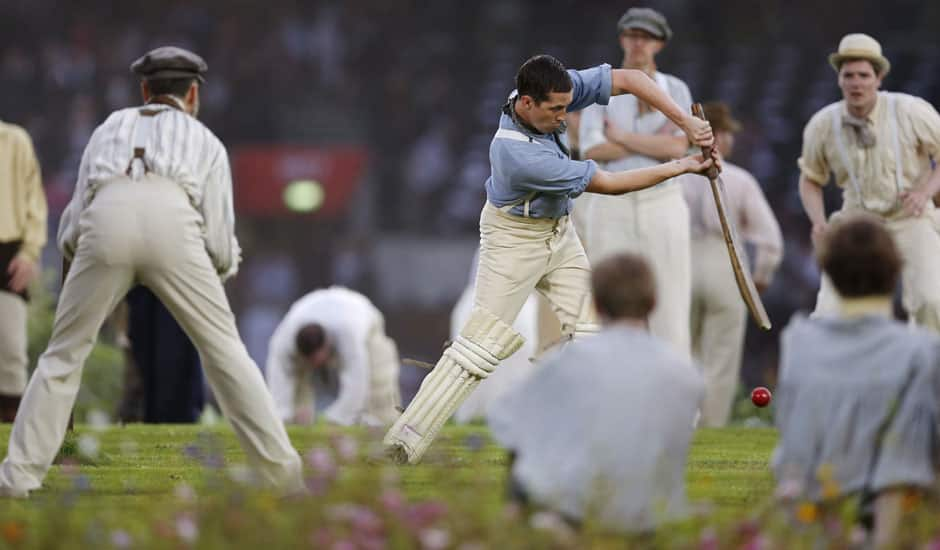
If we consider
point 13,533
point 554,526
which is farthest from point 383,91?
point 554,526

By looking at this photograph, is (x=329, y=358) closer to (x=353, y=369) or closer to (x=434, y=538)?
(x=353, y=369)

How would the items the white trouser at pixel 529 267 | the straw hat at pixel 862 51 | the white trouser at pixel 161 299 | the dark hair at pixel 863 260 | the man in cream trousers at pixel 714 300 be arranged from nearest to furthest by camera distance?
the dark hair at pixel 863 260 → the white trouser at pixel 161 299 → the white trouser at pixel 529 267 → the straw hat at pixel 862 51 → the man in cream trousers at pixel 714 300

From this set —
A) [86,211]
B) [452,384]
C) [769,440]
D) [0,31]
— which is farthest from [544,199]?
[0,31]

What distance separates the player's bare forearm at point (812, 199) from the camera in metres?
10.3

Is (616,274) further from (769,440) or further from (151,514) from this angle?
(769,440)

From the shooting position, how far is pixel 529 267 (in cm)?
845

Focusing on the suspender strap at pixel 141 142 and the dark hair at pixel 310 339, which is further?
the dark hair at pixel 310 339

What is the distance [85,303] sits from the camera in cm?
709

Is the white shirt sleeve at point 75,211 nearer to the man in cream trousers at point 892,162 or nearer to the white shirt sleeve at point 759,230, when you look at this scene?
the man in cream trousers at point 892,162

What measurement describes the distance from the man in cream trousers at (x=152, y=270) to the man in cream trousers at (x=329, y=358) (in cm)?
656

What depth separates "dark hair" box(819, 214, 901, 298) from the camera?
5559 mm

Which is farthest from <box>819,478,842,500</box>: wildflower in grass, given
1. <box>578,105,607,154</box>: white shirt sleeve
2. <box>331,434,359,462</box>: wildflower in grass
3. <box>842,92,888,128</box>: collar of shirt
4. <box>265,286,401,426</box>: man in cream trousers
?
<box>265,286,401,426</box>: man in cream trousers

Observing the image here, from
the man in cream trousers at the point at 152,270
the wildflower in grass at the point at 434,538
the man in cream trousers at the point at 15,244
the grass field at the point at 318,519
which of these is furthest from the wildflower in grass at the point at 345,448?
the man in cream trousers at the point at 15,244

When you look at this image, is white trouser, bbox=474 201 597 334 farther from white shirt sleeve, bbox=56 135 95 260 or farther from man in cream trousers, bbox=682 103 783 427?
man in cream trousers, bbox=682 103 783 427
